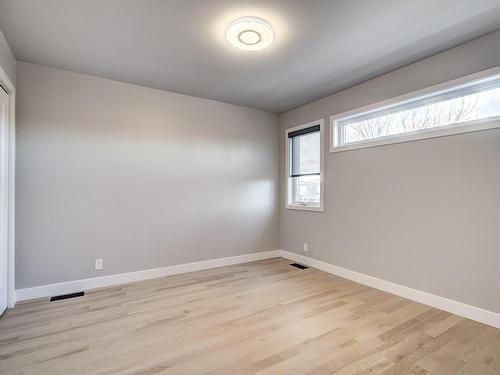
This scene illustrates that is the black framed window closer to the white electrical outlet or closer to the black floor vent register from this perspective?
the white electrical outlet

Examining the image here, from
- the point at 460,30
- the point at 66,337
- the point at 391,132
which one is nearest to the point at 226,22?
the point at 460,30

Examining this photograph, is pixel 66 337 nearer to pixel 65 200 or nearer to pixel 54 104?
pixel 65 200

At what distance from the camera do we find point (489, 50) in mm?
2352

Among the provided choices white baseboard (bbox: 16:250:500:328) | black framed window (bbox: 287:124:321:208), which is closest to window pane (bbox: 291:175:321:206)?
black framed window (bbox: 287:124:321:208)

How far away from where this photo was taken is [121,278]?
11.0 ft

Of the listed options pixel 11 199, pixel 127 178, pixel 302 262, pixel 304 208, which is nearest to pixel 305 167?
pixel 304 208

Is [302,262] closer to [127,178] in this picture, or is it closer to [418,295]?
[418,295]

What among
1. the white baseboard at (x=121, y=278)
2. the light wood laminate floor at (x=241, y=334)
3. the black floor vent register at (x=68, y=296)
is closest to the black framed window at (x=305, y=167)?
the white baseboard at (x=121, y=278)

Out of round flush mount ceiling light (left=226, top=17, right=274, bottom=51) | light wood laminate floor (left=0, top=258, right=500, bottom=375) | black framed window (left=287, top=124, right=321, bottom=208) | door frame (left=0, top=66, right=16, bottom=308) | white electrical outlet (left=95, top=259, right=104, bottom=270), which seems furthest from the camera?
black framed window (left=287, top=124, right=321, bottom=208)

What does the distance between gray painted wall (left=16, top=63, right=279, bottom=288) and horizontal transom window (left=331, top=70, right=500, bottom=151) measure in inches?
62.9

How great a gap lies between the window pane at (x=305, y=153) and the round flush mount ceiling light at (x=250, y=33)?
210 cm

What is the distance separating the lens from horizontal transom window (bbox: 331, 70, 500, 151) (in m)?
2.41

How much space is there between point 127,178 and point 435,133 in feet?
12.2

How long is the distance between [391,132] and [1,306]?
4.64m
